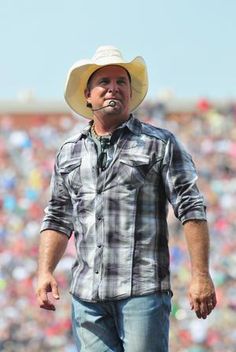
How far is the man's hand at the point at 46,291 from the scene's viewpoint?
3260mm

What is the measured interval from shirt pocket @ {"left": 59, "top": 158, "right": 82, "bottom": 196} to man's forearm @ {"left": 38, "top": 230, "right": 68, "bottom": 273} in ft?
0.65

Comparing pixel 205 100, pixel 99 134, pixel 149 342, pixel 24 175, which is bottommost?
pixel 149 342

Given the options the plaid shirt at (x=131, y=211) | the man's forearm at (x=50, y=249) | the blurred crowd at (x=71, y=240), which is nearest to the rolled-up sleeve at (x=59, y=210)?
the man's forearm at (x=50, y=249)

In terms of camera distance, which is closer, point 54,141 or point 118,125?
point 118,125

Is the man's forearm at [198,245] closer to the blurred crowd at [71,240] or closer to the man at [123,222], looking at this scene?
the man at [123,222]

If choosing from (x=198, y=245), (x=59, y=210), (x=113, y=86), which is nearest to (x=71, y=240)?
(x=59, y=210)

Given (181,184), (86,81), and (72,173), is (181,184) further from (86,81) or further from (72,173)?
(86,81)

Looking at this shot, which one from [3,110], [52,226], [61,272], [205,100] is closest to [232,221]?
[61,272]

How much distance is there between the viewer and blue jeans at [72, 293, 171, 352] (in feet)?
10.2

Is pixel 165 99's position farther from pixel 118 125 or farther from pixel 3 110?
pixel 118 125

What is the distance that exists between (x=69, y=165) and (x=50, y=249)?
314mm

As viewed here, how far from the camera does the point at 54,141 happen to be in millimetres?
18203

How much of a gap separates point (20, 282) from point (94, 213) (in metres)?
9.73

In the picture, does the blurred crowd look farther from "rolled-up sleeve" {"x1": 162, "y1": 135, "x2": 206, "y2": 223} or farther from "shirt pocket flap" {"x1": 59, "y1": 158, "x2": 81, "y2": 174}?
"rolled-up sleeve" {"x1": 162, "y1": 135, "x2": 206, "y2": 223}
